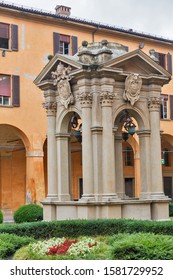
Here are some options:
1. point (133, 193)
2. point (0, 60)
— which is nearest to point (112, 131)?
point (0, 60)

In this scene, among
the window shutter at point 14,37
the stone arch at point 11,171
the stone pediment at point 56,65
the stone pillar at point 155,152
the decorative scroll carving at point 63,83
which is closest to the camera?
the stone pediment at point 56,65

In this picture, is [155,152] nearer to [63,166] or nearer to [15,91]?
[63,166]

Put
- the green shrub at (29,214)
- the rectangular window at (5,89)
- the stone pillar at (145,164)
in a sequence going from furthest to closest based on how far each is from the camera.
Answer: the rectangular window at (5,89) → the green shrub at (29,214) → the stone pillar at (145,164)

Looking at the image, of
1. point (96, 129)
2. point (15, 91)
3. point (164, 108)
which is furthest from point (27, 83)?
point (96, 129)

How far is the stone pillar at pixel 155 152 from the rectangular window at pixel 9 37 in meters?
16.9

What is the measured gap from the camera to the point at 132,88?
17328 mm

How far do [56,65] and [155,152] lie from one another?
421cm

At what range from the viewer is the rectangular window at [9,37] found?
1289 inches

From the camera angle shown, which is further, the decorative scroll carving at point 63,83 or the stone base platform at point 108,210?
the decorative scroll carving at point 63,83

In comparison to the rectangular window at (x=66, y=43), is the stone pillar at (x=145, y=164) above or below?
below

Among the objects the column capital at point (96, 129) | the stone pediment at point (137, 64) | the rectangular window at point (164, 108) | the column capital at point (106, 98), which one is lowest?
the column capital at point (96, 129)

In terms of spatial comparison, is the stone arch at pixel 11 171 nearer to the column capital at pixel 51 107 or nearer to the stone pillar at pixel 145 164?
the column capital at pixel 51 107

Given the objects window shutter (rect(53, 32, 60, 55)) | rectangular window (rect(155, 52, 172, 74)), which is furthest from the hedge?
rectangular window (rect(155, 52, 172, 74))

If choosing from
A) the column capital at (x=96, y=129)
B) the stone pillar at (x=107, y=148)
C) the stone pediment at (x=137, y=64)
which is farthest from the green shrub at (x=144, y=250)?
the stone pediment at (x=137, y=64)
